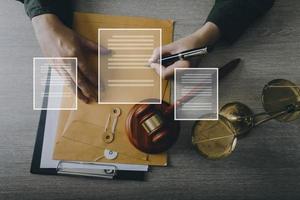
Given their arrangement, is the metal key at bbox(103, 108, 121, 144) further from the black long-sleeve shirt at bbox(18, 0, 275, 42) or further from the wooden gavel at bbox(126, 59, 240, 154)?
the black long-sleeve shirt at bbox(18, 0, 275, 42)

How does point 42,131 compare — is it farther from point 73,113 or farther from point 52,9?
point 52,9

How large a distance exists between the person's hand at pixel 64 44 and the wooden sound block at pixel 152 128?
8cm

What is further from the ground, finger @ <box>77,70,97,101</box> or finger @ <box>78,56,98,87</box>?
finger @ <box>78,56,98,87</box>

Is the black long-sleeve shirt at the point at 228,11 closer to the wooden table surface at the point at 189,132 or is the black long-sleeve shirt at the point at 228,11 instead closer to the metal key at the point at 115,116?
the wooden table surface at the point at 189,132

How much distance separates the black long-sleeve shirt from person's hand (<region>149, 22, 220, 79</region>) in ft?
0.05

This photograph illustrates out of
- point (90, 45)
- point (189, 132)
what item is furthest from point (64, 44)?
point (189, 132)

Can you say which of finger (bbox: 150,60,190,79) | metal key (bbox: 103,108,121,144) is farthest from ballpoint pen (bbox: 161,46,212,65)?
metal key (bbox: 103,108,121,144)

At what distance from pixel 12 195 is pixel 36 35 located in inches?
10.1

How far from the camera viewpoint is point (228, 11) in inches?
24.2

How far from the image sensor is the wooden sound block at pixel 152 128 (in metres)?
0.56

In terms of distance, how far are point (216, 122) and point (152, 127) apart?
11 centimetres

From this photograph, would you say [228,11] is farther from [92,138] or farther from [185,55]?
[92,138]

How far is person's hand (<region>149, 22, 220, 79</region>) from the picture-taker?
0.60 meters

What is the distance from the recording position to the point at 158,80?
61 cm
